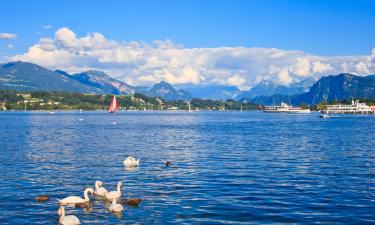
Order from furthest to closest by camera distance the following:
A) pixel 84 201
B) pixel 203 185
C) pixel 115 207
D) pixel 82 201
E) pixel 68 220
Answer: pixel 203 185 → pixel 84 201 → pixel 82 201 → pixel 115 207 → pixel 68 220

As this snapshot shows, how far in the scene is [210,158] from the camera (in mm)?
67125

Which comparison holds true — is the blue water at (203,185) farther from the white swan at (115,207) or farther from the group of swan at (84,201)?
the group of swan at (84,201)

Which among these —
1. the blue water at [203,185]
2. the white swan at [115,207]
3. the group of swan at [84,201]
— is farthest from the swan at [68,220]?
the white swan at [115,207]

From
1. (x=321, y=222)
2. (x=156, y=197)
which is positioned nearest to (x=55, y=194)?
(x=156, y=197)

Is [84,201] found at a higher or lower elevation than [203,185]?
higher

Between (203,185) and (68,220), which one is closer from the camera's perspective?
(68,220)

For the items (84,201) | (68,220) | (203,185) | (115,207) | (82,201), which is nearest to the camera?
(68,220)

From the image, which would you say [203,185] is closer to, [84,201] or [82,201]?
[84,201]

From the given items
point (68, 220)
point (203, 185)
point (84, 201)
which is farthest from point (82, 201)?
point (203, 185)

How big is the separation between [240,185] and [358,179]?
43.0ft

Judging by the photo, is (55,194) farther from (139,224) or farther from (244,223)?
(244,223)

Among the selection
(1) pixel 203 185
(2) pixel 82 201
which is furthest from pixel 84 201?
(1) pixel 203 185

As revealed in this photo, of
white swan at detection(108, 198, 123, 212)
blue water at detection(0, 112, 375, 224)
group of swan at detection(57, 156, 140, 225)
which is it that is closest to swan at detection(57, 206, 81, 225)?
group of swan at detection(57, 156, 140, 225)

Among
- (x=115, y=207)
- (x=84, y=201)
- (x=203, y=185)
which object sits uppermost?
(x=115, y=207)
